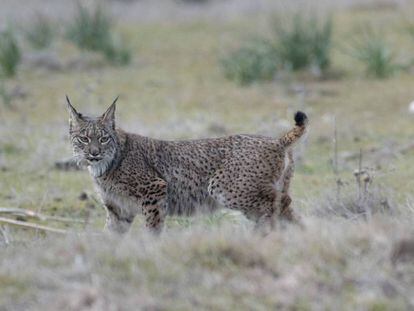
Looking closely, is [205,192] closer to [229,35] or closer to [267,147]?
[267,147]

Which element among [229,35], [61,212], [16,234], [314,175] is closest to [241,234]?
[16,234]

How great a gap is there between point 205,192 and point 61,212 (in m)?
2.59

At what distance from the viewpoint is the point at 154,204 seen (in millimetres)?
8086

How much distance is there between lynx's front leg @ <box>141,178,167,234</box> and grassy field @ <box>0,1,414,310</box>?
0.22 meters

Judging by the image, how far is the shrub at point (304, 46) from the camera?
17.5 metres

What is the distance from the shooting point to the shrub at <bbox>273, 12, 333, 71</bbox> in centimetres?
1755

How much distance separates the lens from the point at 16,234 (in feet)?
29.4

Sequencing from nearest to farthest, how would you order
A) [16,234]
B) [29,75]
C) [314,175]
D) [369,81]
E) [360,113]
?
[16,234] < [314,175] < [360,113] < [369,81] < [29,75]

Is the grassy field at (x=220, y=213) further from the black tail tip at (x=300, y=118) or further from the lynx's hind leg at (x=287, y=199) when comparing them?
the black tail tip at (x=300, y=118)

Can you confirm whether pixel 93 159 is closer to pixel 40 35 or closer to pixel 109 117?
pixel 109 117

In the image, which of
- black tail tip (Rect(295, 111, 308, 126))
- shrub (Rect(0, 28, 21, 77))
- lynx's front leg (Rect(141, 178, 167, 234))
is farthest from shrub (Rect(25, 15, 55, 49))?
black tail tip (Rect(295, 111, 308, 126))

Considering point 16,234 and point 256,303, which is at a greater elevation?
point 256,303

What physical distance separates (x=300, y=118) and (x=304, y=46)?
9.69 metres

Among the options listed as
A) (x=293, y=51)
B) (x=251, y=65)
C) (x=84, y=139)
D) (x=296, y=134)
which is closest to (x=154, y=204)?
(x=84, y=139)
